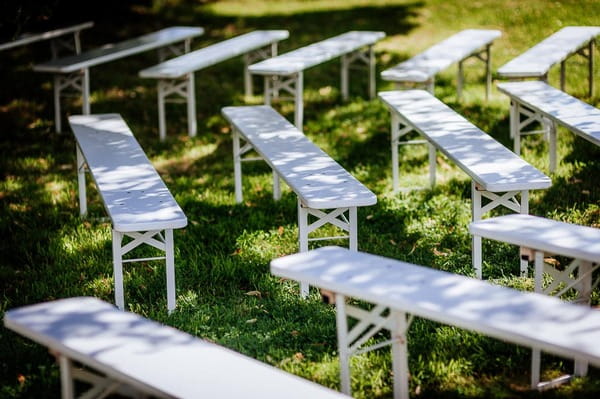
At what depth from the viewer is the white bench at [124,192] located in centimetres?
585

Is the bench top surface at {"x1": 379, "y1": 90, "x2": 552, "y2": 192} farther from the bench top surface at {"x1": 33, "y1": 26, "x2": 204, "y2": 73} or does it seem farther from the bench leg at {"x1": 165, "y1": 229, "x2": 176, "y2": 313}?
the bench top surface at {"x1": 33, "y1": 26, "x2": 204, "y2": 73}

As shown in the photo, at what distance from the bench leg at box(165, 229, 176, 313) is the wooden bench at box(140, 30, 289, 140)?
4786 mm

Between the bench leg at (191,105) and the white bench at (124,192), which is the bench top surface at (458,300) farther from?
the bench leg at (191,105)

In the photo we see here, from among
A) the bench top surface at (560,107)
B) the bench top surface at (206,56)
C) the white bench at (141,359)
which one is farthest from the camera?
the bench top surface at (206,56)

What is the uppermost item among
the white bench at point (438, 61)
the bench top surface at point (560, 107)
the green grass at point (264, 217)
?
the white bench at point (438, 61)

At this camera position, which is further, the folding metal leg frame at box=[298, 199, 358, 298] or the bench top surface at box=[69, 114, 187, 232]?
the folding metal leg frame at box=[298, 199, 358, 298]

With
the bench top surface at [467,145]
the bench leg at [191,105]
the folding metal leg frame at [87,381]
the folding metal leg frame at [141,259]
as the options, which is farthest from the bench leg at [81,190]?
the folding metal leg frame at [87,381]

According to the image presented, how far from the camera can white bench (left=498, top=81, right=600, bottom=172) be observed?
725cm

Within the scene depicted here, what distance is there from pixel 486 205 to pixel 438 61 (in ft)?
14.5

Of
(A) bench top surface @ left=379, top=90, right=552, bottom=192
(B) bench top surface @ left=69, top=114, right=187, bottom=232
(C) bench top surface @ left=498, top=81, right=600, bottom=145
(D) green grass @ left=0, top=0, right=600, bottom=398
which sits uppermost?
(C) bench top surface @ left=498, top=81, right=600, bottom=145

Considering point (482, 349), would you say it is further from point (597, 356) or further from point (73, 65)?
point (73, 65)

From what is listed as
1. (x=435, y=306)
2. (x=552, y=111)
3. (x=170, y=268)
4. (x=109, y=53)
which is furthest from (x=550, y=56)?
(x=435, y=306)

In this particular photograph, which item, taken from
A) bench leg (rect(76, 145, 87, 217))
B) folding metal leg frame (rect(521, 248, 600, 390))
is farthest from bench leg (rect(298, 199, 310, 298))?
bench leg (rect(76, 145, 87, 217))

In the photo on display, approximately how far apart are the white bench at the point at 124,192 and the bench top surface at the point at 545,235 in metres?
2.08
